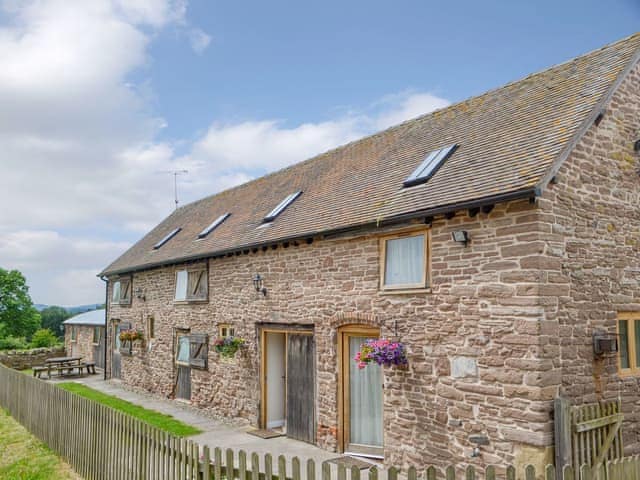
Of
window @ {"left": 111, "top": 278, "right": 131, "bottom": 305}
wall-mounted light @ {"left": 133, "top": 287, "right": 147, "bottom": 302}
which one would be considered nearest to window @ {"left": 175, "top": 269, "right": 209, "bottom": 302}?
wall-mounted light @ {"left": 133, "top": 287, "right": 147, "bottom": 302}

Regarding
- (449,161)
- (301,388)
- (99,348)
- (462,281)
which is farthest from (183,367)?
(99,348)

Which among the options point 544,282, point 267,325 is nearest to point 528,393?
point 544,282

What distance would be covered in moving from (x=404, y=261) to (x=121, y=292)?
15.5 m

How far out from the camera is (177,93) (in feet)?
41.1

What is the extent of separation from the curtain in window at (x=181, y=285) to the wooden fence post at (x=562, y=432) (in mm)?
11531

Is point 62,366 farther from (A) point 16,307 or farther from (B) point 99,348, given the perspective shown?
(A) point 16,307

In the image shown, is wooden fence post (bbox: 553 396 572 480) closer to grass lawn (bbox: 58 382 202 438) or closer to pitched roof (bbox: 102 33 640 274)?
pitched roof (bbox: 102 33 640 274)

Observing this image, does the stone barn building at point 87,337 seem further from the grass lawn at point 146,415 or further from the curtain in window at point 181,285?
the curtain in window at point 181,285

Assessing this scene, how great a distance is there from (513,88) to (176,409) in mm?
12167

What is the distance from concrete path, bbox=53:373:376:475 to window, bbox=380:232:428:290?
351cm

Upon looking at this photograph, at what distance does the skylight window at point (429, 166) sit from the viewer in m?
10.0

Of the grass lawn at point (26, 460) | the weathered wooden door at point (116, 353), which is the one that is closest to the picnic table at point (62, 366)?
the weathered wooden door at point (116, 353)

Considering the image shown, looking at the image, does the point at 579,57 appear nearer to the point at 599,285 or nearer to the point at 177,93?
the point at 599,285

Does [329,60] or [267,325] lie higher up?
[329,60]
